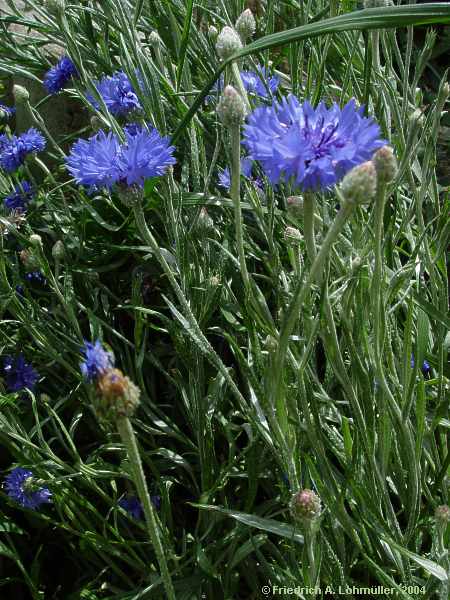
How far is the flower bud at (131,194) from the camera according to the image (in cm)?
106

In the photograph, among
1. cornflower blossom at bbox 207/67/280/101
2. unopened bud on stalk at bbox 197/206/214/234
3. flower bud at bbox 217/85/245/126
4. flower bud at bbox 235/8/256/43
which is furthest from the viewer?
cornflower blossom at bbox 207/67/280/101

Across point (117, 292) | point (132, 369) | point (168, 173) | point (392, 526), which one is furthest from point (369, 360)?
point (117, 292)

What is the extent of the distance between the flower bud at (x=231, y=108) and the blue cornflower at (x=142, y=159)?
209 mm

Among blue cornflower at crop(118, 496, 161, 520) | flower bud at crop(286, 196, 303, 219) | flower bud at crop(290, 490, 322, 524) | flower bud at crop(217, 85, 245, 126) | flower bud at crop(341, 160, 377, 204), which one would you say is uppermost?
flower bud at crop(217, 85, 245, 126)

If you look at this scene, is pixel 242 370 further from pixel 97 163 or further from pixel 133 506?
pixel 133 506

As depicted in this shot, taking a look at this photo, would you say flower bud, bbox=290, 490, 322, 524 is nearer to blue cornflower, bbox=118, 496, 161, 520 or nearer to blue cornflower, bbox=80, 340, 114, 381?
blue cornflower, bbox=80, 340, 114, 381

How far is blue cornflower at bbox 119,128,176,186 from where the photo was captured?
3.51 ft

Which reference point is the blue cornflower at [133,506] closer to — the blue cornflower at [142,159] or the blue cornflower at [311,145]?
the blue cornflower at [142,159]

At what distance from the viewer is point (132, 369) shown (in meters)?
1.54

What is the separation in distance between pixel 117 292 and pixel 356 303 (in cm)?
88

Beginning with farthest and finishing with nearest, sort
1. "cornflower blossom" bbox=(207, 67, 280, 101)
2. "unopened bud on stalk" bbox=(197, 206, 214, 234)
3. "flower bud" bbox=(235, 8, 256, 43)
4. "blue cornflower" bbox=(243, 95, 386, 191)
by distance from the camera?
"cornflower blossom" bbox=(207, 67, 280, 101) → "unopened bud on stalk" bbox=(197, 206, 214, 234) → "flower bud" bbox=(235, 8, 256, 43) → "blue cornflower" bbox=(243, 95, 386, 191)

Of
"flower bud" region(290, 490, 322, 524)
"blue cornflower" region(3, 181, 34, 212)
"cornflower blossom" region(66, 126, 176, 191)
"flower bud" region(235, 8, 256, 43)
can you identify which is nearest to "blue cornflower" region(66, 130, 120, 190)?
"cornflower blossom" region(66, 126, 176, 191)

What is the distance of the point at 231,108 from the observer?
2.94 feet

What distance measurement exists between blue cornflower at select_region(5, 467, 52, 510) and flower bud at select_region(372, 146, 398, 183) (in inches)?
37.5
